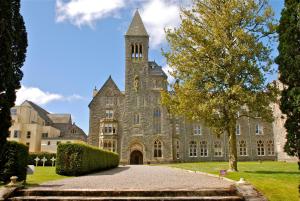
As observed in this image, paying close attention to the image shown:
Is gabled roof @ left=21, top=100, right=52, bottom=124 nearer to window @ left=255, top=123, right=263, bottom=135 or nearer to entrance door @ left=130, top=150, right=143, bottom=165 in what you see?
entrance door @ left=130, top=150, right=143, bottom=165

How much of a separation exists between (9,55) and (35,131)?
2066 inches

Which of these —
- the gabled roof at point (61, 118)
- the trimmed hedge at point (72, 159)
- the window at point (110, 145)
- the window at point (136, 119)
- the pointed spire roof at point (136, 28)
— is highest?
the pointed spire roof at point (136, 28)

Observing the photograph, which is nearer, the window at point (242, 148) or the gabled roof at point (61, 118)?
the window at point (242, 148)

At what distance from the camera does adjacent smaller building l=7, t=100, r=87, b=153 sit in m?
60.2

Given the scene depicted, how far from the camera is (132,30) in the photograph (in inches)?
2116

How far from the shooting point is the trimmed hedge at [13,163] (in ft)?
46.9

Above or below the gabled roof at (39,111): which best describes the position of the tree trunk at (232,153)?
below

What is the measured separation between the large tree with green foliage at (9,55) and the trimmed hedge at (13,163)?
355 millimetres

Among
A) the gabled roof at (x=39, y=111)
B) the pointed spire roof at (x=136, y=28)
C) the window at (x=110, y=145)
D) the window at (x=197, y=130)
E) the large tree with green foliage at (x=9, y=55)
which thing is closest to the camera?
the large tree with green foliage at (x=9, y=55)

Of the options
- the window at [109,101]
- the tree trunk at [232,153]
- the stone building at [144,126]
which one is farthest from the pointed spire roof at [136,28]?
the tree trunk at [232,153]

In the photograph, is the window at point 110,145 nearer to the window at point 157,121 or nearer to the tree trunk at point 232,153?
the window at point 157,121

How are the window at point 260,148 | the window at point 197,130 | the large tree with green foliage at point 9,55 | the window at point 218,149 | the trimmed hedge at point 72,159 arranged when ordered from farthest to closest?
1. the window at point 260,148
2. the window at point 197,130
3. the window at point 218,149
4. the trimmed hedge at point 72,159
5. the large tree with green foliage at point 9,55

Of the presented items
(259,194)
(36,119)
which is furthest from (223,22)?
(36,119)

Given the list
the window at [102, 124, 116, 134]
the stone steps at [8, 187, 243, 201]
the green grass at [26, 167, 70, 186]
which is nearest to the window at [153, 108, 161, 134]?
the window at [102, 124, 116, 134]
